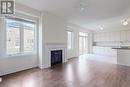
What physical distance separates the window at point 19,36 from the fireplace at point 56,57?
1.13 metres

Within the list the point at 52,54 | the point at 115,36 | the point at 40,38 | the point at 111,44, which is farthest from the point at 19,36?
the point at 111,44

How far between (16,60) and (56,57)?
223 centimetres

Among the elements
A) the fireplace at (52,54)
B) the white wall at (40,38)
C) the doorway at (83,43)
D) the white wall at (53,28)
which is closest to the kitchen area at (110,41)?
the doorway at (83,43)

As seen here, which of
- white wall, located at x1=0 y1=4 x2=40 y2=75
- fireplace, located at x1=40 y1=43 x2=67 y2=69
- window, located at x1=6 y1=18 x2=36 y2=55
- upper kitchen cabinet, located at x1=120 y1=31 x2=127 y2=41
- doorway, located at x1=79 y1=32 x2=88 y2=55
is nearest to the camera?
white wall, located at x1=0 y1=4 x2=40 y2=75

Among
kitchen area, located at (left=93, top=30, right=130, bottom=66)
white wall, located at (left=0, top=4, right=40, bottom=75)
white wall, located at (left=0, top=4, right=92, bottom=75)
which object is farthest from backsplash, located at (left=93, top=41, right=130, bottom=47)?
white wall, located at (left=0, top=4, right=40, bottom=75)

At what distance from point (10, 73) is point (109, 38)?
9.31 m

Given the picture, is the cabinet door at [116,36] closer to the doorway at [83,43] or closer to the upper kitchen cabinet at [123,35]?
the upper kitchen cabinet at [123,35]

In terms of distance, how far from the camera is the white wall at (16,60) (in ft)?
12.2

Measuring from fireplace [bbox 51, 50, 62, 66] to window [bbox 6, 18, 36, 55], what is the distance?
1.13m

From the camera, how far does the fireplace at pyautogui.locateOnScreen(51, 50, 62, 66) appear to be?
18.4ft

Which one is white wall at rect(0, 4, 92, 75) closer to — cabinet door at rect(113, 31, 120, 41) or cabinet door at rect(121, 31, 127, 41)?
cabinet door at rect(113, 31, 120, 41)

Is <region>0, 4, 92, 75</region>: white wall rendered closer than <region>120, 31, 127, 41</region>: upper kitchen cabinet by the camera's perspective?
Yes

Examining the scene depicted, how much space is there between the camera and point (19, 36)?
450 cm

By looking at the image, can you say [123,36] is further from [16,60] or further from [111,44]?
[16,60]
